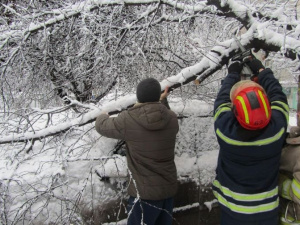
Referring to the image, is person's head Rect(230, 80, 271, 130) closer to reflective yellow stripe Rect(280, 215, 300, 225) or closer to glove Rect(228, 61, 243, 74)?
glove Rect(228, 61, 243, 74)

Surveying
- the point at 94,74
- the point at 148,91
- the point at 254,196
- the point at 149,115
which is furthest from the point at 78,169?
the point at 254,196

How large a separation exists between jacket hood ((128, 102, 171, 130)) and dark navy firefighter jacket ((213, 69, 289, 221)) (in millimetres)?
540

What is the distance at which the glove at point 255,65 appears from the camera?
2160 mm

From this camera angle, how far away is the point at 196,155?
3322 millimetres

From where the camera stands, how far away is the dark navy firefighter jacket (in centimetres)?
182

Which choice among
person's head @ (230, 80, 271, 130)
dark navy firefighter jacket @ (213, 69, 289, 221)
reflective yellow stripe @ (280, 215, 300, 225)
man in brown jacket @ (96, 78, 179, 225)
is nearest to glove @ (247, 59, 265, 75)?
dark navy firefighter jacket @ (213, 69, 289, 221)

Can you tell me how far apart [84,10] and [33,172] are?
1785 millimetres

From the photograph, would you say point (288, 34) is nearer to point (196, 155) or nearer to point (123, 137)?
point (196, 155)

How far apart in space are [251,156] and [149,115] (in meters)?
0.92

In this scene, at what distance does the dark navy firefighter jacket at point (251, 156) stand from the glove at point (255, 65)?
0.26ft

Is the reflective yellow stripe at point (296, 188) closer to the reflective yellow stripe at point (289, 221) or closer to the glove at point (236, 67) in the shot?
the reflective yellow stripe at point (289, 221)

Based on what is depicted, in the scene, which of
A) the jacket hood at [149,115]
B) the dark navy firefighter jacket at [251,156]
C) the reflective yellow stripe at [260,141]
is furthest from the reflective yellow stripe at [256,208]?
the jacket hood at [149,115]

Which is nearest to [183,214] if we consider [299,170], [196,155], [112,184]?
[196,155]

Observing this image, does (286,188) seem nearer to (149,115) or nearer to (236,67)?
(236,67)
